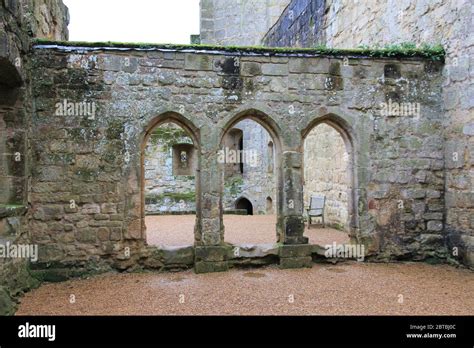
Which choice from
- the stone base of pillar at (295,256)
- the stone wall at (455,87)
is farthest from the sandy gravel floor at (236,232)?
the stone wall at (455,87)

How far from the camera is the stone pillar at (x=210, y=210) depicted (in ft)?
19.6

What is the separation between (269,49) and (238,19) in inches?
467

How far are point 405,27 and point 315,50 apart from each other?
2037 mm

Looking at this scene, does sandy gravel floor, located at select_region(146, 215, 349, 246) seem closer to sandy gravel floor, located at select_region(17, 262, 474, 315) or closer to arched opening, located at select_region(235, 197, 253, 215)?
sandy gravel floor, located at select_region(17, 262, 474, 315)

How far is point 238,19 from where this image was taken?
1716cm

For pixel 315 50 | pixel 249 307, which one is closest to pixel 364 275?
pixel 249 307

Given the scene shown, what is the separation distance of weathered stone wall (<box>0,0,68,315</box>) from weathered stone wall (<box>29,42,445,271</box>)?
0.91 ft

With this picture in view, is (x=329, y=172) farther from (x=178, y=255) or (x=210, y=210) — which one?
(x=178, y=255)

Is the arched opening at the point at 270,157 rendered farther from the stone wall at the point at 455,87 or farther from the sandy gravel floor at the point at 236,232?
the stone wall at the point at 455,87

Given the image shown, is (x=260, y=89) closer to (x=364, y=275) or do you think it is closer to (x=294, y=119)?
(x=294, y=119)

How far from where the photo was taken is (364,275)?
571 centimetres

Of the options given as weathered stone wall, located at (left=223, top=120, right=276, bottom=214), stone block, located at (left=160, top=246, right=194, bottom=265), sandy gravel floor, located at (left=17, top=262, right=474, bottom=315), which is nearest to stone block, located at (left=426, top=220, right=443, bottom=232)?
sandy gravel floor, located at (left=17, top=262, right=474, bottom=315)

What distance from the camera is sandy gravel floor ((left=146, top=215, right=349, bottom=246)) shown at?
8.01 metres

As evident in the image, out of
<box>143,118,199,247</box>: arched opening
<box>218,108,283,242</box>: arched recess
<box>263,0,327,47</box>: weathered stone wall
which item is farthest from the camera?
<box>143,118,199,247</box>: arched opening
